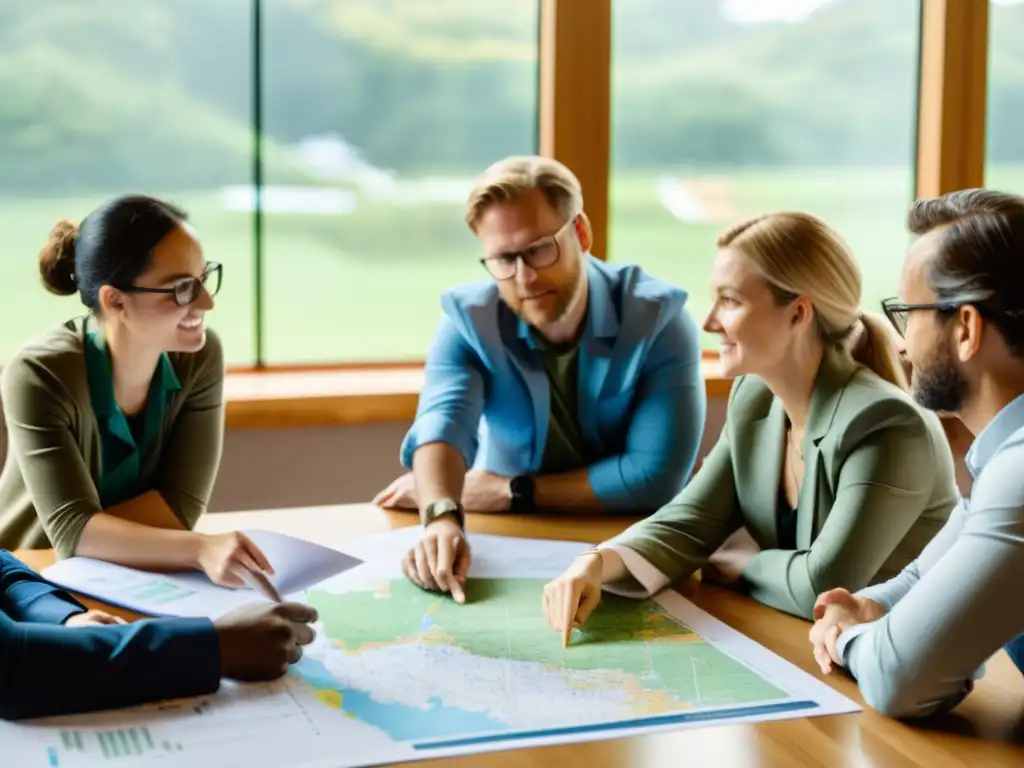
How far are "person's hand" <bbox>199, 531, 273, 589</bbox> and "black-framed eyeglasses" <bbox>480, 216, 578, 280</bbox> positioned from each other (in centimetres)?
77

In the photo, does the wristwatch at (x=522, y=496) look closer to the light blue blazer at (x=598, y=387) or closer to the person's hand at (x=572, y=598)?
the light blue blazer at (x=598, y=387)

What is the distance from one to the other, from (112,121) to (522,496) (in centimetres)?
182

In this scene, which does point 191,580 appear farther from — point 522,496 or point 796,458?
point 796,458

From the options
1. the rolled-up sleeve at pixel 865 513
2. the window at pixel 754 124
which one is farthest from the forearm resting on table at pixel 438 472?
the window at pixel 754 124

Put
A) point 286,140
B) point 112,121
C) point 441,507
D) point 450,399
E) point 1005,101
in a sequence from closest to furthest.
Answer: point 441,507
point 450,399
point 112,121
point 286,140
point 1005,101

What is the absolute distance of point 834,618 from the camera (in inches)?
63.2

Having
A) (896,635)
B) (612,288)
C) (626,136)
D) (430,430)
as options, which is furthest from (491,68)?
(896,635)

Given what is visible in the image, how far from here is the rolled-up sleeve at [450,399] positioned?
2.44m

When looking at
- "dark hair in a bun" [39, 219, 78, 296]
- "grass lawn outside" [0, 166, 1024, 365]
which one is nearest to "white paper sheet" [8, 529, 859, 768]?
"dark hair in a bun" [39, 219, 78, 296]

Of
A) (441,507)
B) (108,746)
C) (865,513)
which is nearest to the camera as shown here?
(108,746)

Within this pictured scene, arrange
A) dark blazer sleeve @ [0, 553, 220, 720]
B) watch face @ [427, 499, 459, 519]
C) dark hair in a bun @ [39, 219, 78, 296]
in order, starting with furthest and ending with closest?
dark hair in a bun @ [39, 219, 78, 296] → watch face @ [427, 499, 459, 519] → dark blazer sleeve @ [0, 553, 220, 720]

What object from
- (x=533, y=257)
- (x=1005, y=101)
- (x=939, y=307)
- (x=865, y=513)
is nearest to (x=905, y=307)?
(x=939, y=307)

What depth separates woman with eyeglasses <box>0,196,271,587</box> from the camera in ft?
6.78

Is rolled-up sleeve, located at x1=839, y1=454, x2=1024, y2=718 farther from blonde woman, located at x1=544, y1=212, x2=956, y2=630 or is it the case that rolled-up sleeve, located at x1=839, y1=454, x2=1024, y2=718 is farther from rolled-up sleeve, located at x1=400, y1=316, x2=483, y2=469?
rolled-up sleeve, located at x1=400, y1=316, x2=483, y2=469
